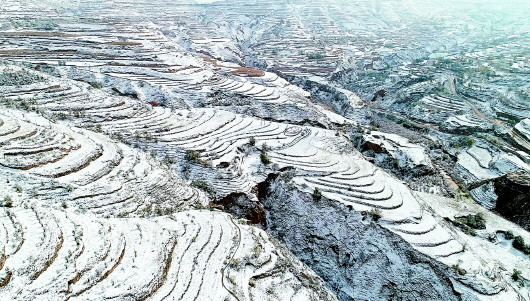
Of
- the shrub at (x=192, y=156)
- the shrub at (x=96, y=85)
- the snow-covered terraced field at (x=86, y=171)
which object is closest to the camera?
the snow-covered terraced field at (x=86, y=171)

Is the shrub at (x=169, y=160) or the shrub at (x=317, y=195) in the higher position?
the shrub at (x=169, y=160)

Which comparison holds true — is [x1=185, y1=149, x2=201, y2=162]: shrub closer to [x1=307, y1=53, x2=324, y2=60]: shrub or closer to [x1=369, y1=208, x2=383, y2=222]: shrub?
[x1=369, y1=208, x2=383, y2=222]: shrub

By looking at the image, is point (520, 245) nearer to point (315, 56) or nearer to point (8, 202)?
point (8, 202)

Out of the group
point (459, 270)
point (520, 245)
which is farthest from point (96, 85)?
point (520, 245)

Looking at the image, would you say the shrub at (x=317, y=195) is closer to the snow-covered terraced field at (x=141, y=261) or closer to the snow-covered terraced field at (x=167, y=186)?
the snow-covered terraced field at (x=167, y=186)

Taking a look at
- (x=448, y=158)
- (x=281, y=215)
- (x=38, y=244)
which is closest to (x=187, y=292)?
(x=38, y=244)

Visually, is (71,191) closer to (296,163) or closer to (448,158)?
(296,163)

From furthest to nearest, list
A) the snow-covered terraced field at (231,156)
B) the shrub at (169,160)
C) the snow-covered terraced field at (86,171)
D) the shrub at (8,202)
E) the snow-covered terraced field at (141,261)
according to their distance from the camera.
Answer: the shrub at (169,160) < the snow-covered terraced field at (231,156) < the snow-covered terraced field at (86,171) < the shrub at (8,202) < the snow-covered terraced field at (141,261)

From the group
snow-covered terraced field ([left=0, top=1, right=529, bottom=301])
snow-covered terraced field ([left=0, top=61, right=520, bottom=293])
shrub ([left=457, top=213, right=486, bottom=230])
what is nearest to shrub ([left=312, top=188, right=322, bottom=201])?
snow-covered terraced field ([left=0, top=1, right=529, bottom=301])

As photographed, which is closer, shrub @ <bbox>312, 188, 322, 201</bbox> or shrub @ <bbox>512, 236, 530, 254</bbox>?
shrub @ <bbox>512, 236, 530, 254</bbox>

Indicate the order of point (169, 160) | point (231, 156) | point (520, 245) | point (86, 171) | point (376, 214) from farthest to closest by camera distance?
point (231, 156), point (169, 160), point (520, 245), point (376, 214), point (86, 171)

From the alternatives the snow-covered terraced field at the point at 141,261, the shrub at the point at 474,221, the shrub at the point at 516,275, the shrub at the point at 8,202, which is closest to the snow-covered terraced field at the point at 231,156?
the shrub at the point at 516,275

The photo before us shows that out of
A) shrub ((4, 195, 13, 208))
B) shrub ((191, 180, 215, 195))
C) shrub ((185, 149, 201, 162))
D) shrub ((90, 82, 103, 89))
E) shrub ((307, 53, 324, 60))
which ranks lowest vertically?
shrub ((307, 53, 324, 60))
